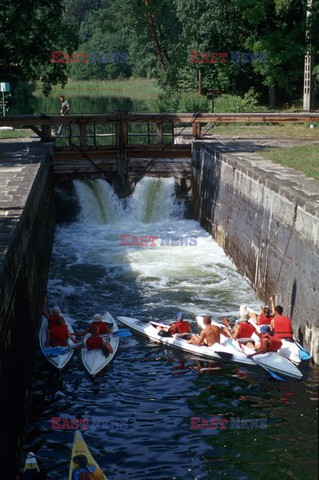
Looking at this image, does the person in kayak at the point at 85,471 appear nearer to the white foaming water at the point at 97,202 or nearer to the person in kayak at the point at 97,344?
the person in kayak at the point at 97,344

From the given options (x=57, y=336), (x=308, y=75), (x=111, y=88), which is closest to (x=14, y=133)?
(x=308, y=75)

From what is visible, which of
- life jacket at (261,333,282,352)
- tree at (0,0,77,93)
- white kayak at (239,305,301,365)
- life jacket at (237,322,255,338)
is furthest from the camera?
tree at (0,0,77,93)

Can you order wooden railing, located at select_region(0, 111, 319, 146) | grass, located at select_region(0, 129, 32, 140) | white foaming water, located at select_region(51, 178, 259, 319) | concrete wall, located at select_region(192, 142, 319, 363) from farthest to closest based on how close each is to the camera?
grass, located at select_region(0, 129, 32, 140) → wooden railing, located at select_region(0, 111, 319, 146) → white foaming water, located at select_region(51, 178, 259, 319) → concrete wall, located at select_region(192, 142, 319, 363)

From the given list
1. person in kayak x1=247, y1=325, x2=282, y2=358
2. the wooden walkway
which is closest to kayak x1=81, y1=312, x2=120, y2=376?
person in kayak x1=247, y1=325, x2=282, y2=358

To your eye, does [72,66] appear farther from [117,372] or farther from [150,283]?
[117,372]

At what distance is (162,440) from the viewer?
31.2 feet

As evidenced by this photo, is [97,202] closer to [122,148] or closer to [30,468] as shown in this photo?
[122,148]

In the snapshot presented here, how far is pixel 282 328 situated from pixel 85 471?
4855 millimetres

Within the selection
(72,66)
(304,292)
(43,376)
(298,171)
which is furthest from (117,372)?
(72,66)

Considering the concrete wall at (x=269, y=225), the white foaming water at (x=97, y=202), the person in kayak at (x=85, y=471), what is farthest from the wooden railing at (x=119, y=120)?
the person in kayak at (x=85, y=471)

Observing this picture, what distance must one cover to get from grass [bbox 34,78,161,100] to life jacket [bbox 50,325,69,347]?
1933 inches

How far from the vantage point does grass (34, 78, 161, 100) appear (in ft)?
205

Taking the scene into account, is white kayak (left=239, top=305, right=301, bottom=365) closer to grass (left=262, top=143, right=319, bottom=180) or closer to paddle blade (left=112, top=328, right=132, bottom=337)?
paddle blade (left=112, top=328, right=132, bottom=337)

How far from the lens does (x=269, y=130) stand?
27.6 m
